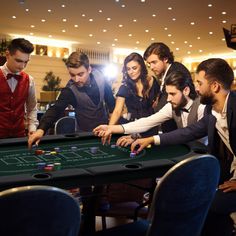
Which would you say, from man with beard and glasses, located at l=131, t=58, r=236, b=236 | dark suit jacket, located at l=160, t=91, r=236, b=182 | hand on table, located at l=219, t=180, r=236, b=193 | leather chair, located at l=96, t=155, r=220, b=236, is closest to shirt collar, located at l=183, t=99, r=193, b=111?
dark suit jacket, located at l=160, t=91, r=236, b=182

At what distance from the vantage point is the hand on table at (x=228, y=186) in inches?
80.7

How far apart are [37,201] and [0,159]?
3.60ft

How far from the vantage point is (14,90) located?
3137mm

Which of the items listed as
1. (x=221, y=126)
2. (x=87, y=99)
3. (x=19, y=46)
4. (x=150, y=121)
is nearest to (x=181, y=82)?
(x=150, y=121)

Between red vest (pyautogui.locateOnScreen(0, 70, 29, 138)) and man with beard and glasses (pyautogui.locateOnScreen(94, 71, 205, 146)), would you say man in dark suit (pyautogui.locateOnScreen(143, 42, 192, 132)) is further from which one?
red vest (pyautogui.locateOnScreen(0, 70, 29, 138))

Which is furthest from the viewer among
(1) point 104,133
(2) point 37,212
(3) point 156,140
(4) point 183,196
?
(1) point 104,133

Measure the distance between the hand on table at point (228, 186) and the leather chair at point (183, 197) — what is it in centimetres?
52

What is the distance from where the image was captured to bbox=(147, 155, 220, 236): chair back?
1.40m

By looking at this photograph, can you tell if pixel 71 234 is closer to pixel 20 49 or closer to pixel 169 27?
pixel 20 49

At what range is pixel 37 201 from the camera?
1.04m

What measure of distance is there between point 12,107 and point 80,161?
52.4 inches

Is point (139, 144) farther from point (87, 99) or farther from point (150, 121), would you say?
point (87, 99)

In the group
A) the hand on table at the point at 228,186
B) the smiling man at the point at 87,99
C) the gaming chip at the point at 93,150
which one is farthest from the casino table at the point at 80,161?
the smiling man at the point at 87,99

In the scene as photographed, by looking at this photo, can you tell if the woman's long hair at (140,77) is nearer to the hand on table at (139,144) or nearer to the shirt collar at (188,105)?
the shirt collar at (188,105)
